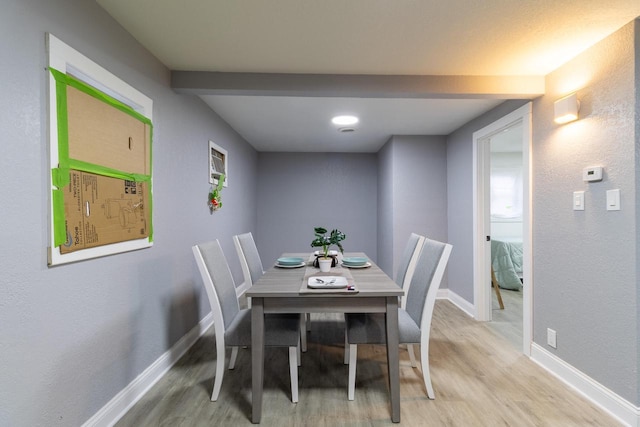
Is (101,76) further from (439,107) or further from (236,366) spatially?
(439,107)

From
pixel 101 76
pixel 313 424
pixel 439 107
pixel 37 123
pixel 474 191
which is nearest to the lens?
pixel 37 123

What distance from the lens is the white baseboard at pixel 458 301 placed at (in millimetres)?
3399

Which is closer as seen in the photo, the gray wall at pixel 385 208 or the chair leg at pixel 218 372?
Result: the chair leg at pixel 218 372

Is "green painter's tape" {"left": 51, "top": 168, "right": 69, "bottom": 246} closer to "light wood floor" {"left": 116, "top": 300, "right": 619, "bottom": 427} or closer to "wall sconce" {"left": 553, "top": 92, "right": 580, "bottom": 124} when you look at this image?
"light wood floor" {"left": 116, "top": 300, "right": 619, "bottom": 427}

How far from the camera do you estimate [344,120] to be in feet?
11.0

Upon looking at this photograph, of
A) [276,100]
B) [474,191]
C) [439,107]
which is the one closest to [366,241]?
[474,191]

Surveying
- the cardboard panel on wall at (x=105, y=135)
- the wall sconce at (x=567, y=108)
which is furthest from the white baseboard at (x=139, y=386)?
the wall sconce at (x=567, y=108)

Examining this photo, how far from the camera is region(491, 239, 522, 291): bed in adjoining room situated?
176 inches

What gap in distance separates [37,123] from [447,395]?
8.25ft

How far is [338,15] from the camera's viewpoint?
1.61 meters

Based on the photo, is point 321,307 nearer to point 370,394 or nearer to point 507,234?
point 370,394

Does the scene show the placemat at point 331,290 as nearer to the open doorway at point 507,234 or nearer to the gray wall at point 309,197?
the open doorway at point 507,234

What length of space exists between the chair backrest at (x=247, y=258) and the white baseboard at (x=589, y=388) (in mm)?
2272

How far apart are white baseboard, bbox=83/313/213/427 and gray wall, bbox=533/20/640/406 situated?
2756mm
